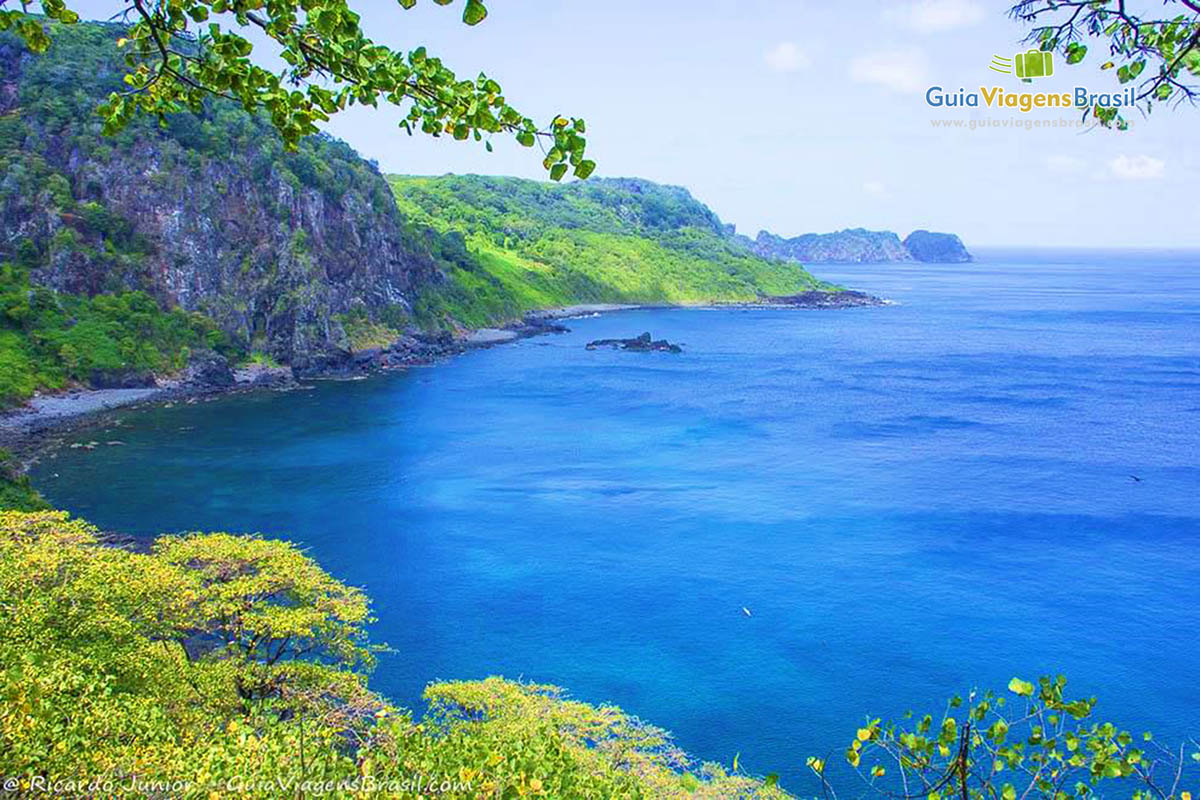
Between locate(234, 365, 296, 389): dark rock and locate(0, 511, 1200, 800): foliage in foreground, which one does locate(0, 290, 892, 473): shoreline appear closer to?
locate(234, 365, 296, 389): dark rock

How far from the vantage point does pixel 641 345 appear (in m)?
149

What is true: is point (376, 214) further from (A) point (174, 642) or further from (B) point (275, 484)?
(A) point (174, 642)

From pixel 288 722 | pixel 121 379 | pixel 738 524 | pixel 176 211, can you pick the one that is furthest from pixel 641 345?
pixel 288 722

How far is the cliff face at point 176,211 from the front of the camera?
103062 mm

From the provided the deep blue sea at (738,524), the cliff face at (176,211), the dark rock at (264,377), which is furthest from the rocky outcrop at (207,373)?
the cliff face at (176,211)

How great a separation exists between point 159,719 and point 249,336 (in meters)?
108

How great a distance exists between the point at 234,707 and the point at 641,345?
412 feet

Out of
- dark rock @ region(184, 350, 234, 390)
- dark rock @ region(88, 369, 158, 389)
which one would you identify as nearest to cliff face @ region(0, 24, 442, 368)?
dark rock @ region(184, 350, 234, 390)

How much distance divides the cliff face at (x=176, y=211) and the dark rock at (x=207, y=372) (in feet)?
27.5

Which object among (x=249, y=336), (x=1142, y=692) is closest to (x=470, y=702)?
(x=1142, y=692)

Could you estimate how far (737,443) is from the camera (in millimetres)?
85312

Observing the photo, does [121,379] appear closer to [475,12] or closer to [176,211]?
[176,211]

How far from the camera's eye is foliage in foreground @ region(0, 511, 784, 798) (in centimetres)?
1178

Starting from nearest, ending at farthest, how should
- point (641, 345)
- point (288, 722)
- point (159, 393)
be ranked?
point (288, 722), point (159, 393), point (641, 345)
